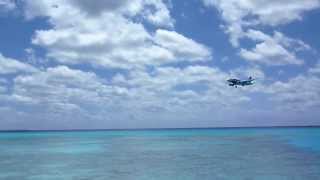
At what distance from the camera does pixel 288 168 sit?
88.0ft

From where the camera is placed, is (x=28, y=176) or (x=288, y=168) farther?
(x=288, y=168)

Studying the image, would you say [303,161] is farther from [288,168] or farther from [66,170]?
[66,170]

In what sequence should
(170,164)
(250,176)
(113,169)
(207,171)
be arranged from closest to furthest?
(250,176) → (207,171) → (113,169) → (170,164)

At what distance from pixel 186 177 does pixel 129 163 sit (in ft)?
26.8

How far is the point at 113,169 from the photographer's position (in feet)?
89.7

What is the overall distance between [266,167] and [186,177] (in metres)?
6.80

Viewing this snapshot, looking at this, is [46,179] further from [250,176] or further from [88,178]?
[250,176]

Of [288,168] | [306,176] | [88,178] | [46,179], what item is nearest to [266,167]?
[288,168]

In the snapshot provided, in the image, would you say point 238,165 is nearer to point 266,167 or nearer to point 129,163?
point 266,167

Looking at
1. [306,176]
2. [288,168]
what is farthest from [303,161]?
[306,176]

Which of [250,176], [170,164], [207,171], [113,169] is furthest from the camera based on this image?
[170,164]

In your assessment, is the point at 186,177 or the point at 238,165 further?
the point at 238,165

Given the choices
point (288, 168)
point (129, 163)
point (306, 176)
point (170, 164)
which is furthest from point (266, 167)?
point (129, 163)

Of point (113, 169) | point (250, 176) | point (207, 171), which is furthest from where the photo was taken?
point (113, 169)
